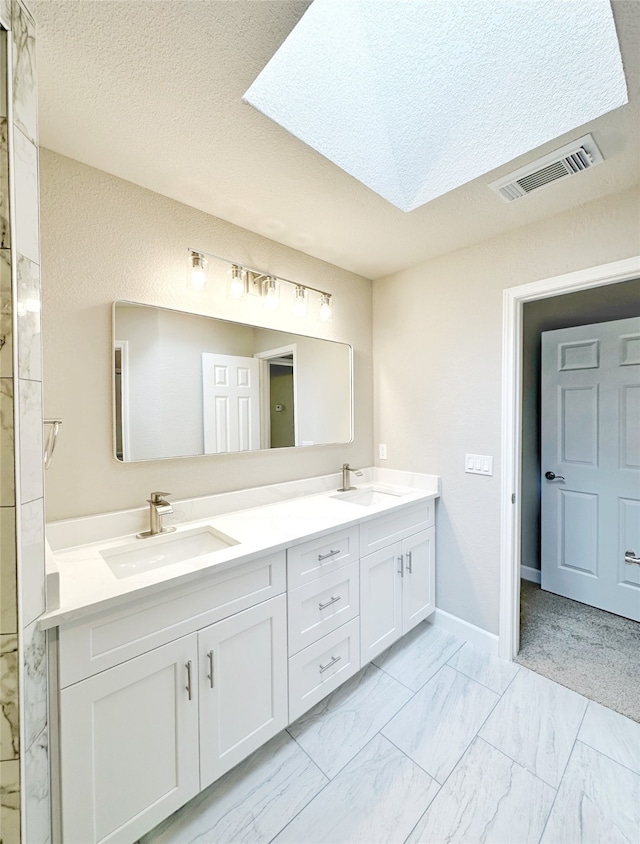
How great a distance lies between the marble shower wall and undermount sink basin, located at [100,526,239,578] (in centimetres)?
45

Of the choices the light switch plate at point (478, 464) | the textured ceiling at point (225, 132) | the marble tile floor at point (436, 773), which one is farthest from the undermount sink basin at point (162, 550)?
the textured ceiling at point (225, 132)

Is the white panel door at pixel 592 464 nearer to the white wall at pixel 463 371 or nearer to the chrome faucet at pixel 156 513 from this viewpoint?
the white wall at pixel 463 371

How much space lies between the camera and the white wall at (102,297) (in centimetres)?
135

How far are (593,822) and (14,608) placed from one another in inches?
75.2

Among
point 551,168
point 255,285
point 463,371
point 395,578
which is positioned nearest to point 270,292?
point 255,285

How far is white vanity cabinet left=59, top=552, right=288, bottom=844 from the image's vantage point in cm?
97

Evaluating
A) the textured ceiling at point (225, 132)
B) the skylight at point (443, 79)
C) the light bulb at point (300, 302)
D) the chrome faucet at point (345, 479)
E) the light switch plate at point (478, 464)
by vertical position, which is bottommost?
the chrome faucet at point (345, 479)

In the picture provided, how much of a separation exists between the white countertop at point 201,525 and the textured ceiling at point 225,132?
1.44 meters

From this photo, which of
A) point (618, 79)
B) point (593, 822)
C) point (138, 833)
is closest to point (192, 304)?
point (618, 79)

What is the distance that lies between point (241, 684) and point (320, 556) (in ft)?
1.77

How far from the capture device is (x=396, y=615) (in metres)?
1.96

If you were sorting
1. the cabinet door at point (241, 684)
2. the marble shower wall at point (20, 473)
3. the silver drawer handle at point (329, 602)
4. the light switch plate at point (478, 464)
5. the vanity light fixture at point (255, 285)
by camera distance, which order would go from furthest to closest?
the light switch plate at point (478, 464) < the vanity light fixture at point (255, 285) < the silver drawer handle at point (329, 602) < the cabinet door at point (241, 684) < the marble shower wall at point (20, 473)

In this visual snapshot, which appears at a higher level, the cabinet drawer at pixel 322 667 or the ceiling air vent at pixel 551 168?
the ceiling air vent at pixel 551 168

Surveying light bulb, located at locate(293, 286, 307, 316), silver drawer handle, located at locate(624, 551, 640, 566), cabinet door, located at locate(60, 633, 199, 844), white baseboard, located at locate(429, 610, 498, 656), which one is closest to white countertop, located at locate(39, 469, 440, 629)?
cabinet door, located at locate(60, 633, 199, 844)
